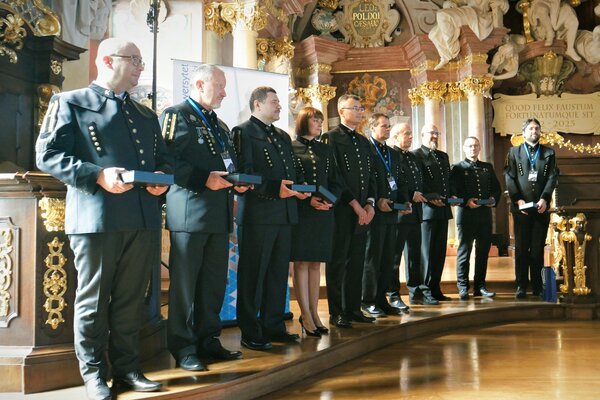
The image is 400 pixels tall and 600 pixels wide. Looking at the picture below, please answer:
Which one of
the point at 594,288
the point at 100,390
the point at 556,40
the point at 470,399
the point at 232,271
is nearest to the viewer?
the point at 100,390

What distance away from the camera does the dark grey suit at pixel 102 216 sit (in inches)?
110

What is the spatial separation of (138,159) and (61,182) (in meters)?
0.36

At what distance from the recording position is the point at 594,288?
6.13 meters

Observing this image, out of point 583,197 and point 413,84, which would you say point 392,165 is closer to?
point 583,197

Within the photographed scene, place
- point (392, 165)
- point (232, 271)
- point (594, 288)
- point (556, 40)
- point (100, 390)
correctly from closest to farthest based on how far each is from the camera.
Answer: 1. point (100, 390)
2. point (232, 271)
3. point (392, 165)
4. point (594, 288)
5. point (556, 40)

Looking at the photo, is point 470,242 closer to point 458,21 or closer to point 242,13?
point 242,13

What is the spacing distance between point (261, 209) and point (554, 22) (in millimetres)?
11037

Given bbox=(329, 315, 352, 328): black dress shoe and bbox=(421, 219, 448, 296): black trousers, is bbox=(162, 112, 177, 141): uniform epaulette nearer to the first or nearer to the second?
bbox=(329, 315, 352, 328): black dress shoe

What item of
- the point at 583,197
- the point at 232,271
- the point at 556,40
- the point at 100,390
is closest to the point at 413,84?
the point at 556,40

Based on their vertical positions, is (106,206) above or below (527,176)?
below

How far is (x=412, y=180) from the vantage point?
5.89 meters

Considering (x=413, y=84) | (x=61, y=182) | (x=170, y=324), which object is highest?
(x=413, y=84)

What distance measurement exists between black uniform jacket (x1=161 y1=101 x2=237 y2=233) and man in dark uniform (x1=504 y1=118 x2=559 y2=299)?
3.61m

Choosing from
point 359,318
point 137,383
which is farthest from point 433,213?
point 137,383
